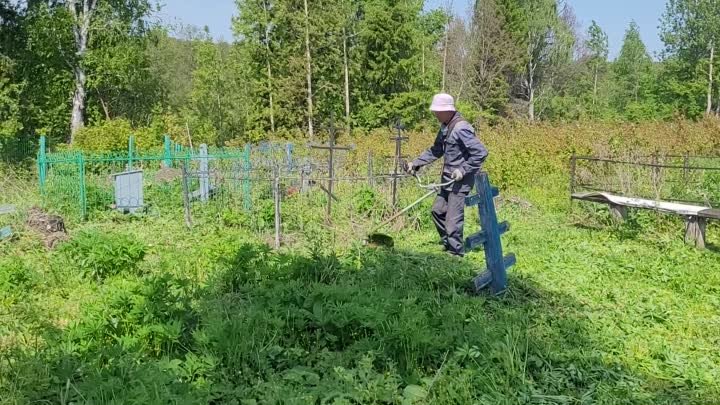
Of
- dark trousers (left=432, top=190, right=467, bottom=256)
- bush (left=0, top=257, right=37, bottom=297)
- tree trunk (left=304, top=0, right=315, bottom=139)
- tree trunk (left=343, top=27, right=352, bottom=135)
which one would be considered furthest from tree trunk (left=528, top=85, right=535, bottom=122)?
bush (left=0, top=257, right=37, bottom=297)

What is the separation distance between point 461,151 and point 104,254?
150 inches

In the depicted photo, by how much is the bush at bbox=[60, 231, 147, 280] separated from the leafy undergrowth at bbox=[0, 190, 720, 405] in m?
0.02

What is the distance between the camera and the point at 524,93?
38781mm

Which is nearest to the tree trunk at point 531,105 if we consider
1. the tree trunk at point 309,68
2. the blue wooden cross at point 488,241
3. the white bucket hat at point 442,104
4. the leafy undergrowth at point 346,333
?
the tree trunk at point 309,68

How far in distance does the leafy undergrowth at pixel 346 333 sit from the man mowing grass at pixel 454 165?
0.37 metres

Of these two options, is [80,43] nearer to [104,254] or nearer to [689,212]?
[104,254]

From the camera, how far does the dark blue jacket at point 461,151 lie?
538 cm

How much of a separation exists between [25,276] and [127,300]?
217 cm

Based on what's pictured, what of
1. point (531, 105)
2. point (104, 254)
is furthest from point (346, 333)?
point (531, 105)

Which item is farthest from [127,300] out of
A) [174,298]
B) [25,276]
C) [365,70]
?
[365,70]

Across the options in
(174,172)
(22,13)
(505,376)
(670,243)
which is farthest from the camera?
(22,13)

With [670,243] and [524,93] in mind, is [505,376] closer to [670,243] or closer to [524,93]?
[670,243]

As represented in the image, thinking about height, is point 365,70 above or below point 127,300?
above

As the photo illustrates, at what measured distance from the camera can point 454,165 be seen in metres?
5.67
